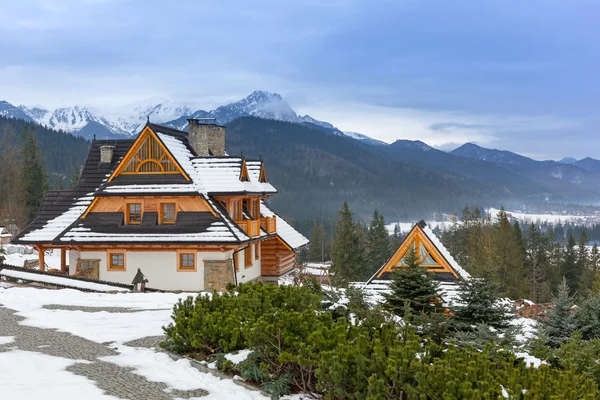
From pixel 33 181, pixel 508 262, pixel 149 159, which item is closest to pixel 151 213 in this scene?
pixel 149 159

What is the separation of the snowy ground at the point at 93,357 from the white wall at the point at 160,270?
839 centimetres

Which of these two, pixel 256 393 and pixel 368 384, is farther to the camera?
pixel 256 393

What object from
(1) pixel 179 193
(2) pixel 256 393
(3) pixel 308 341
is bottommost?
(2) pixel 256 393

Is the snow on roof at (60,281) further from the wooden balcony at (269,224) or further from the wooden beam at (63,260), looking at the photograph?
the wooden balcony at (269,224)

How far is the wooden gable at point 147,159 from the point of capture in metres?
26.1

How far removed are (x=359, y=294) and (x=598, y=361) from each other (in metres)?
4.65

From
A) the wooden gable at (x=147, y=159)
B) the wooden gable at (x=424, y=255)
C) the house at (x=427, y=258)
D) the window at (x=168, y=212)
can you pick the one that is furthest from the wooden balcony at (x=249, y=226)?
the wooden gable at (x=424, y=255)

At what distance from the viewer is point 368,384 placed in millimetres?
7363

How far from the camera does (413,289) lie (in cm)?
1438

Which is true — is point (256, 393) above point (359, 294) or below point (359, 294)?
below

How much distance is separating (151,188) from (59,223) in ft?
15.6

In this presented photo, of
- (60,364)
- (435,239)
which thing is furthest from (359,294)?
(435,239)

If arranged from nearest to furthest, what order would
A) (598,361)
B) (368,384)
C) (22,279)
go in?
(368,384), (598,361), (22,279)

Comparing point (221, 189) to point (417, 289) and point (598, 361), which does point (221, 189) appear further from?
point (598, 361)
